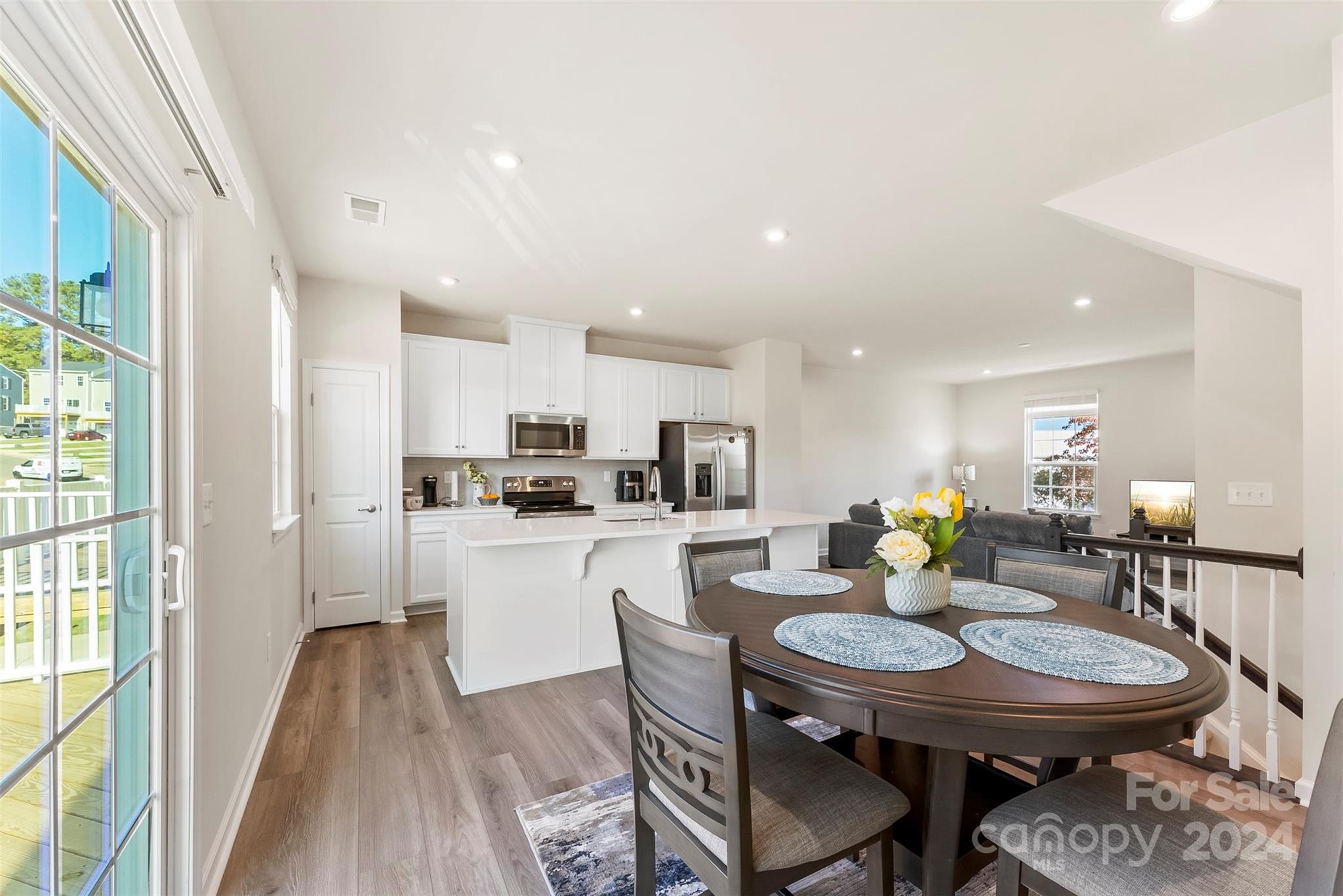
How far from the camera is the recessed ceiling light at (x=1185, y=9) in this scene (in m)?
1.52

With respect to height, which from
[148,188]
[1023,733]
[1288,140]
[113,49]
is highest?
[1288,140]

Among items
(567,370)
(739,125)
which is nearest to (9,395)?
(739,125)

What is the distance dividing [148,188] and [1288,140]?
11.8ft

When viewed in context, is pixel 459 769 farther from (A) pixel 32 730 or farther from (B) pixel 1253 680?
(B) pixel 1253 680

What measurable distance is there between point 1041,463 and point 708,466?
531 centimetres

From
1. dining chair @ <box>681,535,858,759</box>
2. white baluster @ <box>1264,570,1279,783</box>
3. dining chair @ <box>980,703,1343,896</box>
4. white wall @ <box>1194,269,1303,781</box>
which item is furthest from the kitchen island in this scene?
white wall @ <box>1194,269,1303,781</box>

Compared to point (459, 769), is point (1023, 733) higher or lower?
higher

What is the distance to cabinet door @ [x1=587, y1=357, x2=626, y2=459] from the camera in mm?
5375

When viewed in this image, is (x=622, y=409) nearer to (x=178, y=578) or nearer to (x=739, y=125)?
(x=739, y=125)

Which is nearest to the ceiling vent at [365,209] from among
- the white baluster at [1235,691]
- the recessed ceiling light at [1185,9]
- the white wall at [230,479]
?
the white wall at [230,479]

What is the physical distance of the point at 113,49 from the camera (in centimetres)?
97

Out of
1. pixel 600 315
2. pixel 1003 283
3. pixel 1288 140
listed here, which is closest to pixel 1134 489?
pixel 1003 283

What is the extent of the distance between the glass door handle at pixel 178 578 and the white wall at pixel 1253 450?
13.1 feet

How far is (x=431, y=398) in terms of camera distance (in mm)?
4586
